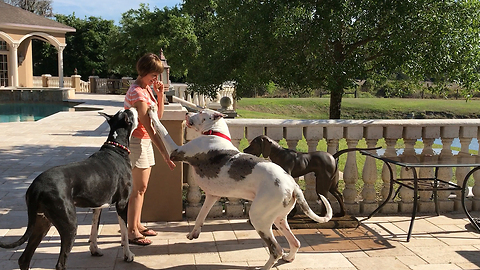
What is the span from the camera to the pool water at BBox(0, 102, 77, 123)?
22141mm

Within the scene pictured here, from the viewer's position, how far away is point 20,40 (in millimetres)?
32062

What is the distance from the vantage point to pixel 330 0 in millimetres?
7723

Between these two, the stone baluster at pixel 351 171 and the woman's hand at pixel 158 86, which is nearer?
the woman's hand at pixel 158 86

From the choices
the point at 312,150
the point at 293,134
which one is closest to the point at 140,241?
the point at 293,134

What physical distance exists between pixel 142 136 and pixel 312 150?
2.17 metres

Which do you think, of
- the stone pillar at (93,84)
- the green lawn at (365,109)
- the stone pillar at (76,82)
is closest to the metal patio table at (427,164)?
the green lawn at (365,109)

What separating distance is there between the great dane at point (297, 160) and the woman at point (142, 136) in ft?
3.45

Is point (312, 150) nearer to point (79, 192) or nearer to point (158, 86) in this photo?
point (158, 86)

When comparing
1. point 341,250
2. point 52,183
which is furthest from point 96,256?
point 341,250

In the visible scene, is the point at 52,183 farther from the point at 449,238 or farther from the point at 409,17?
the point at 409,17

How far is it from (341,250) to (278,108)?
2387 centimetres

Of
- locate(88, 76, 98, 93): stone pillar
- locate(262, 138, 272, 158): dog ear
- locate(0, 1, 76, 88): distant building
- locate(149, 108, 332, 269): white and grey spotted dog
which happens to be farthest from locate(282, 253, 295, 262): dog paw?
locate(88, 76, 98, 93): stone pillar

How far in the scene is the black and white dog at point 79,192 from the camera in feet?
11.4

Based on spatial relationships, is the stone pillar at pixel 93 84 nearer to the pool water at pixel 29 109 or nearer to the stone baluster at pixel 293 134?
the pool water at pixel 29 109
